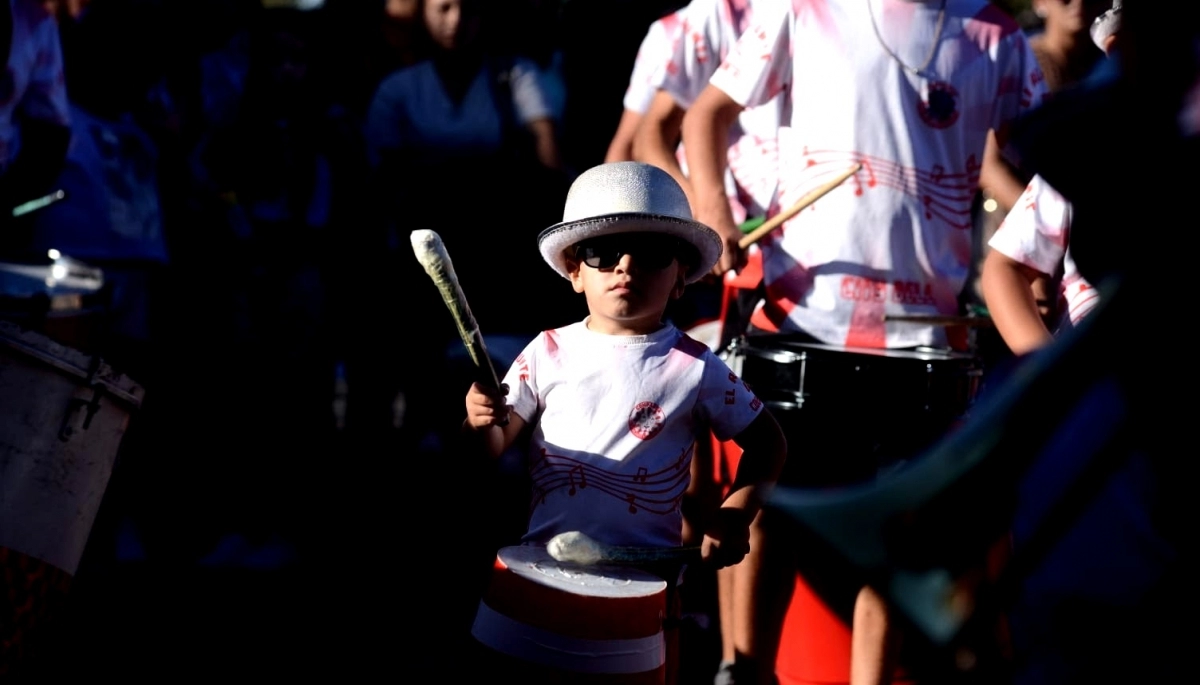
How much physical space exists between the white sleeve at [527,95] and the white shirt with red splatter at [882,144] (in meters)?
2.34

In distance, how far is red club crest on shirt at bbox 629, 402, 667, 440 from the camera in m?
3.05

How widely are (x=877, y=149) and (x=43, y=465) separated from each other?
220 centimetres

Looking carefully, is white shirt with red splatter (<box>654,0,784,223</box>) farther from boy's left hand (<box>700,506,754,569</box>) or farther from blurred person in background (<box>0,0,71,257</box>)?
blurred person in background (<box>0,0,71,257</box>)

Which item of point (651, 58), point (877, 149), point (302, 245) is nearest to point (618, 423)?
point (877, 149)

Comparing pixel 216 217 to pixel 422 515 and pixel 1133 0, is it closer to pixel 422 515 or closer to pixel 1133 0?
pixel 422 515

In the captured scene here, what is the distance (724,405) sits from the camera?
→ 122 inches

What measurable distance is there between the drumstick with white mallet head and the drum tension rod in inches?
43.2

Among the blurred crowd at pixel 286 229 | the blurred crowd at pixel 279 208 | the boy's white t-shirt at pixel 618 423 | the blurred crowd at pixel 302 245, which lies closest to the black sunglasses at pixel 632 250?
the boy's white t-shirt at pixel 618 423

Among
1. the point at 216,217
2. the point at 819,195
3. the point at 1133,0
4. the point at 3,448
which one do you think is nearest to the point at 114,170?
the point at 216,217

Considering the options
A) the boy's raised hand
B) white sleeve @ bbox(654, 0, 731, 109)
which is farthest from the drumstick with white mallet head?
white sleeve @ bbox(654, 0, 731, 109)

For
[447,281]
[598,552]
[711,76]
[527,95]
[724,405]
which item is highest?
[447,281]

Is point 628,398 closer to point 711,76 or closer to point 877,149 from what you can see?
point 877,149

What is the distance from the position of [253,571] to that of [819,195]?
3.12 meters

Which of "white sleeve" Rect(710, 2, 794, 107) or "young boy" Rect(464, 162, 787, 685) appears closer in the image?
"young boy" Rect(464, 162, 787, 685)
